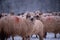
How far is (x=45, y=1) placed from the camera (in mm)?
2775

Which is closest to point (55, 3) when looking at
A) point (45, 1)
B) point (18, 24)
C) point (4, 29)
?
point (45, 1)

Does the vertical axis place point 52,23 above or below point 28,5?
below

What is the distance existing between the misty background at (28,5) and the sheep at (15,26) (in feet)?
0.38

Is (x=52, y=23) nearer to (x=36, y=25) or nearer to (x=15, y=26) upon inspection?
(x=36, y=25)

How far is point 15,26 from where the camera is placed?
264 centimetres

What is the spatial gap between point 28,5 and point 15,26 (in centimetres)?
32

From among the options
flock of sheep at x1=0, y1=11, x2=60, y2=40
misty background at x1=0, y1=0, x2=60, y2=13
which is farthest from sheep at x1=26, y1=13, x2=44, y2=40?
misty background at x1=0, y1=0, x2=60, y2=13

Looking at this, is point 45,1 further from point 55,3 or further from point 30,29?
point 30,29

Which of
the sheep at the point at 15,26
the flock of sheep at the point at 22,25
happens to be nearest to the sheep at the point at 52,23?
the flock of sheep at the point at 22,25

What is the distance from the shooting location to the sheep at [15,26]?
264 cm

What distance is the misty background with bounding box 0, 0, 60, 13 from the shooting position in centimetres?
272

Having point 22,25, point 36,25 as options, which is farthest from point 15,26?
point 36,25

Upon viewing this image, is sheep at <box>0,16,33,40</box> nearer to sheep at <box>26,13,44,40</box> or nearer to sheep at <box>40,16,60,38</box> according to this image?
sheep at <box>26,13,44,40</box>

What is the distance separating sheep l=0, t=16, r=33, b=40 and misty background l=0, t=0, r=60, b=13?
12 centimetres
